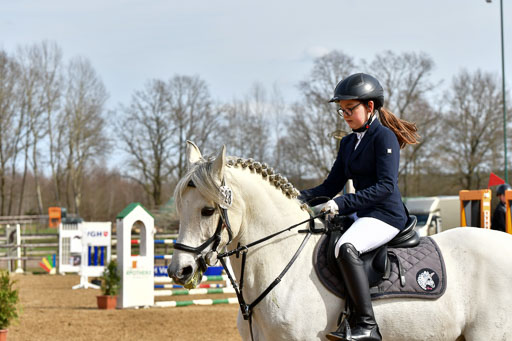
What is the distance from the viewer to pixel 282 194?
4.02 m

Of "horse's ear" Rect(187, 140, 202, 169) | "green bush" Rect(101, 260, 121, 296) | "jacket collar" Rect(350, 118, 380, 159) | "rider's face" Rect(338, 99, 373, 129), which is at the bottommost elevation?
"green bush" Rect(101, 260, 121, 296)

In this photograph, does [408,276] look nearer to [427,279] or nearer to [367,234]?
[427,279]

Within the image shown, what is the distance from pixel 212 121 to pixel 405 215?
37.3 meters

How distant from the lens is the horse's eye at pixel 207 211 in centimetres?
359

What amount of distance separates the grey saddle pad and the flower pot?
895 centimetres

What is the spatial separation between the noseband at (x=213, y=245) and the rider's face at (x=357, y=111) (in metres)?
1.04

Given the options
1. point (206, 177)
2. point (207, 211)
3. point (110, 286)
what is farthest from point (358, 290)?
point (110, 286)

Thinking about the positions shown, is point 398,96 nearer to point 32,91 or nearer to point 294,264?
point 32,91

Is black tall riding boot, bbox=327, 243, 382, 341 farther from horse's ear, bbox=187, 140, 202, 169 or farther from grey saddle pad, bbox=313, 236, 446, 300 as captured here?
horse's ear, bbox=187, 140, 202, 169

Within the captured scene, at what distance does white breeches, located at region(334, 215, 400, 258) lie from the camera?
12.1 feet

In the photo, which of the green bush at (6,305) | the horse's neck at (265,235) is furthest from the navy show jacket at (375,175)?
the green bush at (6,305)

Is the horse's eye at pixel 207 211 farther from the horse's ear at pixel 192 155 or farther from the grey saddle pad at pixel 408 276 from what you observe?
the grey saddle pad at pixel 408 276

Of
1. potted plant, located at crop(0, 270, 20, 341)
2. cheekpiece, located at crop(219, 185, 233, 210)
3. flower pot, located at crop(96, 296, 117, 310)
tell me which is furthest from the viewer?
flower pot, located at crop(96, 296, 117, 310)

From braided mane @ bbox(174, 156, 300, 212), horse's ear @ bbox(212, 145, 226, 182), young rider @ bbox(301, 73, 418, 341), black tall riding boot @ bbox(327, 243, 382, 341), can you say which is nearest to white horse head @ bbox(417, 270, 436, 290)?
young rider @ bbox(301, 73, 418, 341)
